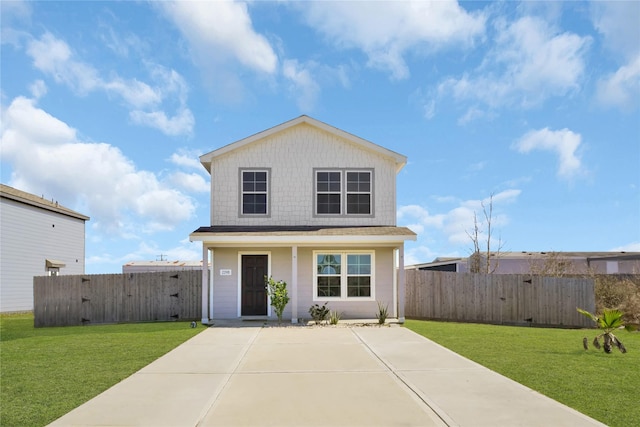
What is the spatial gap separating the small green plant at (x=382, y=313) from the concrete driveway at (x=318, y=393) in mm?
4273

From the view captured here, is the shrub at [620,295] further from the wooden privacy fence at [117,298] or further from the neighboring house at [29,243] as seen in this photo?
the neighboring house at [29,243]

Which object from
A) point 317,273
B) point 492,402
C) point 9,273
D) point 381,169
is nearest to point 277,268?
point 317,273

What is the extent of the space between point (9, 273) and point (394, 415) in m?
23.5

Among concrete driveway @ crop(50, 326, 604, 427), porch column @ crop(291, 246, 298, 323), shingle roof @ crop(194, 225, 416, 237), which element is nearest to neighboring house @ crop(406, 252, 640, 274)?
→ shingle roof @ crop(194, 225, 416, 237)

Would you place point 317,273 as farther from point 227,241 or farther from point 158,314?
point 158,314

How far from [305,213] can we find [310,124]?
3.14 meters

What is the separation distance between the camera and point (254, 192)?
17375 millimetres

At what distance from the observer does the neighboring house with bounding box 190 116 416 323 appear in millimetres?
17109

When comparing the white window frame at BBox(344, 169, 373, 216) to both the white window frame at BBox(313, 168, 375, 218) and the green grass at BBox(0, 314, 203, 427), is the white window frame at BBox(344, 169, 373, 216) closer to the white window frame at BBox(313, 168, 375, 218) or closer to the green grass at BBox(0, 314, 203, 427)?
the white window frame at BBox(313, 168, 375, 218)

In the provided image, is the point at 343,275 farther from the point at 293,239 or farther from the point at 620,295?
the point at 620,295

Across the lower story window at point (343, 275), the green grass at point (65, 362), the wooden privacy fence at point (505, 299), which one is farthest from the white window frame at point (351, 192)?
the green grass at point (65, 362)

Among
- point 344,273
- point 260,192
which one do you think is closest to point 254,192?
point 260,192

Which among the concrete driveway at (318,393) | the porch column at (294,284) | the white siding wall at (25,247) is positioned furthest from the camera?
the white siding wall at (25,247)

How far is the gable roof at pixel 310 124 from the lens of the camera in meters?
17.2
